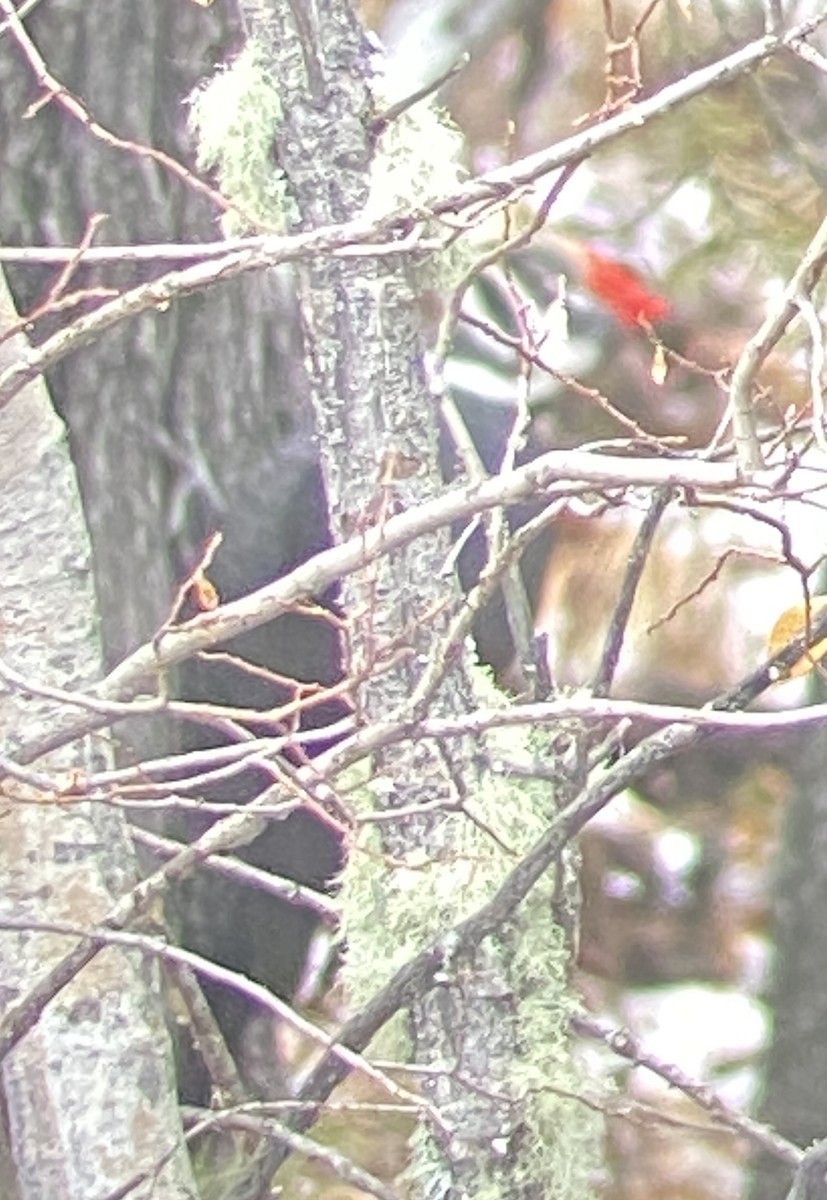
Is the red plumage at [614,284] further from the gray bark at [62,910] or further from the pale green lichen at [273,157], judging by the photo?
the gray bark at [62,910]

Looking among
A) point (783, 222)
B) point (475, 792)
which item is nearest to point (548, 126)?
point (783, 222)

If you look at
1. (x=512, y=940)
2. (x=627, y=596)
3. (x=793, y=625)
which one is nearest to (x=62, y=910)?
(x=512, y=940)

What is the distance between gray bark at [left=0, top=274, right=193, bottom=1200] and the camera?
915 millimetres

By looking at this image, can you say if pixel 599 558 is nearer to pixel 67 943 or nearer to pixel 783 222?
pixel 783 222

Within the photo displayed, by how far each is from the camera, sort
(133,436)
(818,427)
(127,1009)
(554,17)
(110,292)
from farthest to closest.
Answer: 1. (554,17)
2. (133,436)
3. (127,1009)
4. (110,292)
5. (818,427)

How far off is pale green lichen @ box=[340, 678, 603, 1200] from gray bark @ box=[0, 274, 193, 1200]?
0.12 m

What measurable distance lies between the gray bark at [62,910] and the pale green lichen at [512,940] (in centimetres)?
12

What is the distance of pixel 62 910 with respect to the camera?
917 millimetres

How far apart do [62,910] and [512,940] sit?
0.23 meters

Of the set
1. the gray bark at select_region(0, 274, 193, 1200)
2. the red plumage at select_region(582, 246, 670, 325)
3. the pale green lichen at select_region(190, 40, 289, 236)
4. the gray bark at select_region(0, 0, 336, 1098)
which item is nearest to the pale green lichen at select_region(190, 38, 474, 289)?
the pale green lichen at select_region(190, 40, 289, 236)

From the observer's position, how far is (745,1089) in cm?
125

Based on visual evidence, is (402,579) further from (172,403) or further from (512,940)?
(172,403)

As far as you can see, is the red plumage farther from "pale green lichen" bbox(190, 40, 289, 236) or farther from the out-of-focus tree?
"pale green lichen" bbox(190, 40, 289, 236)

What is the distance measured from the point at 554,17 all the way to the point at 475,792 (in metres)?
0.65
